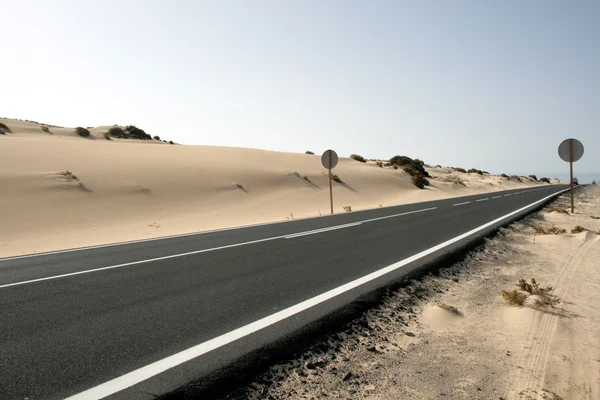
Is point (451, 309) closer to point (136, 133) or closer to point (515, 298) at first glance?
point (515, 298)

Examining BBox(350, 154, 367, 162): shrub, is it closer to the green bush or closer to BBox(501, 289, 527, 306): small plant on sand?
the green bush

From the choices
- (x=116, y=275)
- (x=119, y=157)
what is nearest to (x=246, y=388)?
(x=116, y=275)

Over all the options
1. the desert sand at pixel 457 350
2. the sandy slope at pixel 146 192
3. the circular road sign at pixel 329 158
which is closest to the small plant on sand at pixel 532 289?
the desert sand at pixel 457 350

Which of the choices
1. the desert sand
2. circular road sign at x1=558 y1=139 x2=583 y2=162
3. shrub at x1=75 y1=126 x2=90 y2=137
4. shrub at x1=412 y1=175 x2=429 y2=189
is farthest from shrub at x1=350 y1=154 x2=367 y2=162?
the desert sand

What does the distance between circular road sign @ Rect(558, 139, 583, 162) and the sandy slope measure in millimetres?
11792

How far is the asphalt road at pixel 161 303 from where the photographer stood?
303cm

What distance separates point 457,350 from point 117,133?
6966cm

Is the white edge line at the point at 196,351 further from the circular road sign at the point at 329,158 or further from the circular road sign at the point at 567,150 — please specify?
the circular road sign at the point at 329,158

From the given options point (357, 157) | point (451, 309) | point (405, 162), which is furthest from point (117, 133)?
point (451, 309)

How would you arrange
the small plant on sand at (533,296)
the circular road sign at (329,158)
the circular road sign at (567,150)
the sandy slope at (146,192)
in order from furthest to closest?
1. the circular road sign at (329,158)
2. the circular road sign at (567,150)
3. the sandy slope at (146,192)
4. the small plant on sand at (533,296)

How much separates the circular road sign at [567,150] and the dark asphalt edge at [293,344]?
13.3 meters

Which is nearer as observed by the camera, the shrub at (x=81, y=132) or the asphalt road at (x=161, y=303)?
the asphalt road at (x=161, y=303)

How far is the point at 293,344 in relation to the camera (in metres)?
3.62

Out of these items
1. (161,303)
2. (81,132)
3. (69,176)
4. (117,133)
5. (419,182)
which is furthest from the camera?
(117,133)
